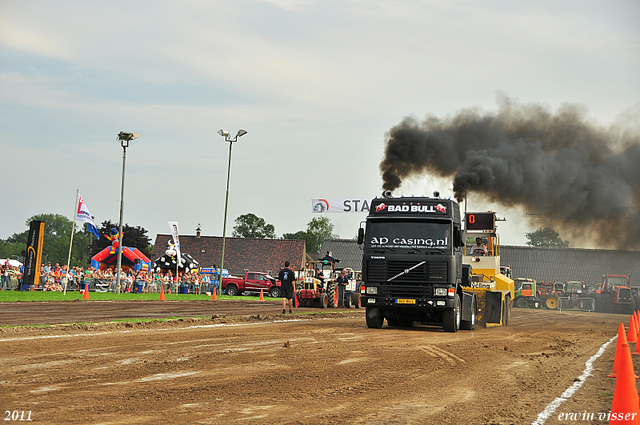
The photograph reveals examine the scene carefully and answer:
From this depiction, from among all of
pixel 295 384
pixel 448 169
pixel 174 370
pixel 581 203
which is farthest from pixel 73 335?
pixel 581 203

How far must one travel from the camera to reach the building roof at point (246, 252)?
7875 cm

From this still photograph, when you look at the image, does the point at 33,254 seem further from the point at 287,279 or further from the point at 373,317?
the point at 373,317

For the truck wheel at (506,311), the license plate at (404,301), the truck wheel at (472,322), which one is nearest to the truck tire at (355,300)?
the truck wheel at (506,311)

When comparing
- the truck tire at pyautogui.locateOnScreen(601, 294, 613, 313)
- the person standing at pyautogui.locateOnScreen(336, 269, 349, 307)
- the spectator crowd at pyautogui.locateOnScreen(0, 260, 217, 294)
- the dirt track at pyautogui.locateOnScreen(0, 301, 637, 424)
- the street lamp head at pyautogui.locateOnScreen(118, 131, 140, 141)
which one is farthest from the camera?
the truck tire at pyautogui.locateOnScreen(601, 294, 613, 313)

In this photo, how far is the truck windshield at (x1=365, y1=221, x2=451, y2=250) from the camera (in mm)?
16859

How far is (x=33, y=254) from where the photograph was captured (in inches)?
1244

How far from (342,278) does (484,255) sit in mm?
12070

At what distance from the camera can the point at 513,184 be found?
2744 cm

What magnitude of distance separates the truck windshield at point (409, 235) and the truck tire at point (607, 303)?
1260 inches

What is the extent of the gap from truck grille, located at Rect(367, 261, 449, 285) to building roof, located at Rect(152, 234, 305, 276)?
200 ft

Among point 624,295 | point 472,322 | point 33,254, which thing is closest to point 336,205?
point 624,295

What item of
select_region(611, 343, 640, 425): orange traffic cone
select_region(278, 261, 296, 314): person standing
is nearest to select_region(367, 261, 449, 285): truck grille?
select_region(278, 261, 296, 314): person standing

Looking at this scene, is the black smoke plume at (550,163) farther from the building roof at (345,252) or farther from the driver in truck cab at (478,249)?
the building roof at (345,252)

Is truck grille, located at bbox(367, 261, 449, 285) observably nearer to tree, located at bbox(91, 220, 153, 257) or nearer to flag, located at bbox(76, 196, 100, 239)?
flag, located at bbox(76, 196, 100, 239)
